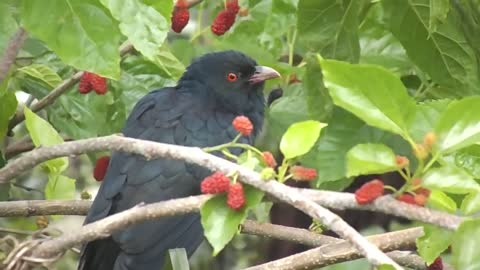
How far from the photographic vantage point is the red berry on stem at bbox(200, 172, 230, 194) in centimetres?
213

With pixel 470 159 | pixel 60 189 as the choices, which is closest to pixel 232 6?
pixel 60 189

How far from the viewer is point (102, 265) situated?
3.29 m

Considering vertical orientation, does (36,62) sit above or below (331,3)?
below

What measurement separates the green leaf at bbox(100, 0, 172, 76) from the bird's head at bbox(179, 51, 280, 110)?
5.54 ft

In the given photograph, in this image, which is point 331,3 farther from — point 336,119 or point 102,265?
point 102,265

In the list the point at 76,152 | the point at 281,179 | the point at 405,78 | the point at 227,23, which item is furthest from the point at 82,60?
the point at 405,78

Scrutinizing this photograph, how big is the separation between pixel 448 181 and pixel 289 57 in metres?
2.07

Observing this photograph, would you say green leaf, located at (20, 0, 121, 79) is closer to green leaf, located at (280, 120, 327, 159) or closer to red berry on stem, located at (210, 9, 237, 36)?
green leaf, located at (280, 120, 327, 159)

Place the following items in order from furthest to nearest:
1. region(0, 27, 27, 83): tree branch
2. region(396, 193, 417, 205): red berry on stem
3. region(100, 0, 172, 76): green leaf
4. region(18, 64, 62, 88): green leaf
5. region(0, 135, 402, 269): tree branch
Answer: region(18, 64, 62, 88): green leaf, region(0, 27, 27, 83): tree branch, region(100, 0, 172, 76): green leaf, region(396, 193, 417, 205): red berry on stem, region(0, 135, 402, 269): tree branch

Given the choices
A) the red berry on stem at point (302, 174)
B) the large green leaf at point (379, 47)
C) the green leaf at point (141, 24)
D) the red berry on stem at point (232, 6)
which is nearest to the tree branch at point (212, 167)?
the red berry on stem at point (302, 174)

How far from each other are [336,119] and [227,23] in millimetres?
688

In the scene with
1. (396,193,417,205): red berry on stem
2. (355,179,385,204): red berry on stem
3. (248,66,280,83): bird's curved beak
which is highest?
(355,179,385,204): red berry on stem

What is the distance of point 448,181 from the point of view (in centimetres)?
200

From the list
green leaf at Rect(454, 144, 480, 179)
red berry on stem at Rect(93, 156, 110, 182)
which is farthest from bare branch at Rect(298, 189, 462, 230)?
red berry on stem at Rect(93, 156, 110, 182)
